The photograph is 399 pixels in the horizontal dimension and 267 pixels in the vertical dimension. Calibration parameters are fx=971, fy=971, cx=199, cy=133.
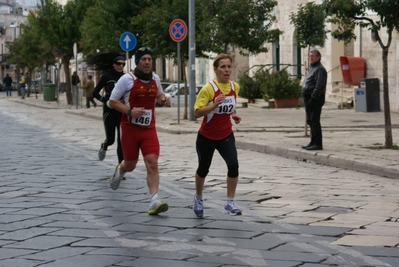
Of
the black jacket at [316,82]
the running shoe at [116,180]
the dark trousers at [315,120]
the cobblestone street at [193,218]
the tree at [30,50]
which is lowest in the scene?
the cobblestone street at [193,218]

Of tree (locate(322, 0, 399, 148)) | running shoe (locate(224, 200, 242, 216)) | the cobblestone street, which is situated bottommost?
the cobblestone street

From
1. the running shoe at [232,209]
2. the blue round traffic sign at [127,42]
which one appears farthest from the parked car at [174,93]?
the running shoe at [232,209]

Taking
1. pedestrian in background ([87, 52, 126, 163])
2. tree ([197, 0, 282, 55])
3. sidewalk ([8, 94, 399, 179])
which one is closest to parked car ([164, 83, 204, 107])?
sidewalk ([8, 94, 399, 179])

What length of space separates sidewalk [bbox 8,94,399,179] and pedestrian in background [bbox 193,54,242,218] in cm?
423

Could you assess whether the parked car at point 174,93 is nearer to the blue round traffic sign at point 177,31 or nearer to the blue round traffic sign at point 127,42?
the blue round traffic sign at point 127,42

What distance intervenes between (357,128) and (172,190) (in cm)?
1226

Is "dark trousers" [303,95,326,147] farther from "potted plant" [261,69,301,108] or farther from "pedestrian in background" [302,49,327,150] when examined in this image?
"potted plant" [261,69,301,108]

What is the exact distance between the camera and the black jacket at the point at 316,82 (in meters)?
16.2

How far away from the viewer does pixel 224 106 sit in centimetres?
921

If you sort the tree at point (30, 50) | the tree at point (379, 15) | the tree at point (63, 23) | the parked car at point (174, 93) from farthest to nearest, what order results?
1. the tree at point (30, 50)
2. the tree at point (63, 23)
3. the parked car at point (174, 93)
4. the tree at point (379, 15)

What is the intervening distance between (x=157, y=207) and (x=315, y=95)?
7573 mm

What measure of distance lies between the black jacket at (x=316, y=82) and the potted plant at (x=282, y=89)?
57.6ft

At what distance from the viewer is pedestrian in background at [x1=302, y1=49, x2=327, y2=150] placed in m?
16.2

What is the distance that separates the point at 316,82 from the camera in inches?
642
